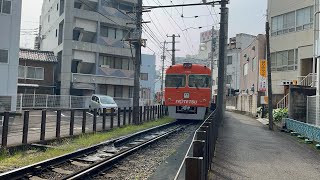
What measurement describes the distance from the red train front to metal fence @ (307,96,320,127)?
222 inches

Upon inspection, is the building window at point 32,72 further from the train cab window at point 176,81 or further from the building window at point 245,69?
the building window at point 245,69

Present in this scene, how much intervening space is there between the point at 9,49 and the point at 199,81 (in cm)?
1261

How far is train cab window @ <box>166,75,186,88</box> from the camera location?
21.8 meters

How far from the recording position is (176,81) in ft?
72.1

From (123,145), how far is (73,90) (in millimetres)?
26145

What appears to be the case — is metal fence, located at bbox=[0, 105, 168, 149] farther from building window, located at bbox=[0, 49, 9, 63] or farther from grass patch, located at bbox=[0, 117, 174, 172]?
building window, located at bbox=[0, 49, 9, 63]

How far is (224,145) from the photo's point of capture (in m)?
12.4

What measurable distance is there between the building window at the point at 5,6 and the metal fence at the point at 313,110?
63.7 ft

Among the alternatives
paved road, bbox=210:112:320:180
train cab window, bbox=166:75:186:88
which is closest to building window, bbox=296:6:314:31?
train cab window, bbox=166:75:186:88

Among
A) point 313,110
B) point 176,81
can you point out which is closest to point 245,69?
point 176,81

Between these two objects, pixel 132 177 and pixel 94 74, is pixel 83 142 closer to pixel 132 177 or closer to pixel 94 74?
pixel 132 177

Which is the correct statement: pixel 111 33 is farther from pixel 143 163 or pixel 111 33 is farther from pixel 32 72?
pixel 143 163

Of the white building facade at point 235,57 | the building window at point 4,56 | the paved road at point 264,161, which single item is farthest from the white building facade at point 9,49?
the white building facade at point 235,57

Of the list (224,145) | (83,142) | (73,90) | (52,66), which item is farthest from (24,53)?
(224,145)
